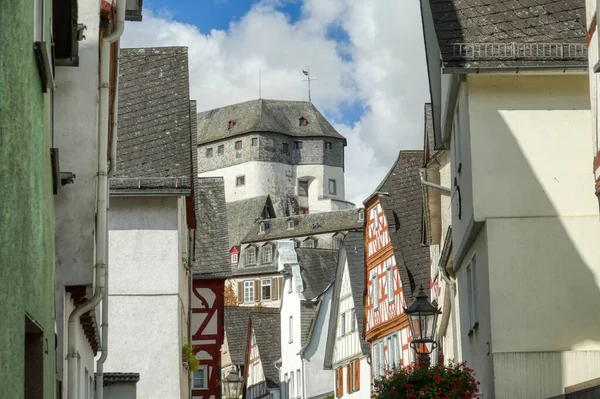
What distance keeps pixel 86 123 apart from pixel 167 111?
1349 centimetres

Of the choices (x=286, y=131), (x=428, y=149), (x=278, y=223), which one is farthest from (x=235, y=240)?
(x=428, y=149)

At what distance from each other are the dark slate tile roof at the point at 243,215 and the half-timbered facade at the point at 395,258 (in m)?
92.4

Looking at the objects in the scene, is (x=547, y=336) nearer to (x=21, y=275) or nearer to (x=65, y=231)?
(x=65, y=231)

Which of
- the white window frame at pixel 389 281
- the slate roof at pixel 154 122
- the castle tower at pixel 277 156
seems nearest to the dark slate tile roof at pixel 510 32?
the slate roof at pixel 154 122

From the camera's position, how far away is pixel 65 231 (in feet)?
35.8

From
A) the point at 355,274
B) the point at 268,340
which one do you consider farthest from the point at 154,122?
the point at 268,340

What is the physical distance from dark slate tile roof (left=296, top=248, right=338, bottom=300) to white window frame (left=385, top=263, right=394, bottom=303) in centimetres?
2257

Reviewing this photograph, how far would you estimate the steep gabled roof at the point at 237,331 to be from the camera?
72025mm

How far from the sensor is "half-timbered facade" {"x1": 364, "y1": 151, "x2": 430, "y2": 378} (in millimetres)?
34344

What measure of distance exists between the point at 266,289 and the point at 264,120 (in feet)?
101

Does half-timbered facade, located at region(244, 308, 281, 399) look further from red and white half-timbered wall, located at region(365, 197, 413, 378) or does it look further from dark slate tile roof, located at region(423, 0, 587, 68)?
dark slate tile roof, located at region(423, 0, 587, 68)

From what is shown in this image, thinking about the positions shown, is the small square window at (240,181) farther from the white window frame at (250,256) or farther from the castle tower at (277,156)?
the white window frame at (250,256)

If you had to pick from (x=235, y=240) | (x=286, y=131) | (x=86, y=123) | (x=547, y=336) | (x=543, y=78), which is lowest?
(x=547, y=336)

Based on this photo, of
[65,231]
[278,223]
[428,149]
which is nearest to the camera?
[65,231]
